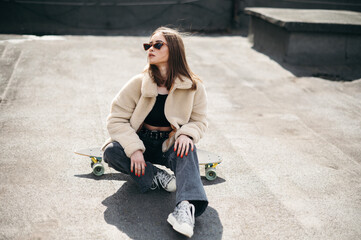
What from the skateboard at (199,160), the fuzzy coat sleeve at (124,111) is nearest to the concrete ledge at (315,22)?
the skateboard at (199,160)

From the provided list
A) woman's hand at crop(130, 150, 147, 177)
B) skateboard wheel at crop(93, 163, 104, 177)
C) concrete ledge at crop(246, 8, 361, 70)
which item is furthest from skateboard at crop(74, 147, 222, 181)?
concrete ledge at crop(246, 8, 361, 70)

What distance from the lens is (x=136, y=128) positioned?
3.15 metres

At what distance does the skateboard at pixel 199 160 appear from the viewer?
340 centimetres

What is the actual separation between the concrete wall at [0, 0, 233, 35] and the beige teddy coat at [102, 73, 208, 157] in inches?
300

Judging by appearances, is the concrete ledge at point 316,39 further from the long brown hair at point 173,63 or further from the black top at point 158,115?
the black top at point 158,115

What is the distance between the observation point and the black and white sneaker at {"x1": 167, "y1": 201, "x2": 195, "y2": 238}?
2.59 metres

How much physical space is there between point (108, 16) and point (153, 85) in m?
8.87

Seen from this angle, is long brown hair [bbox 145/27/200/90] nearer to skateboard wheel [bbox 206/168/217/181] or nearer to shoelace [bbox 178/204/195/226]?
skateboard wheel [bbox 206/168/217/181]

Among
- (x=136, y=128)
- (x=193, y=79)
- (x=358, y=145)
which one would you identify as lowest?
(x=358, y=145)

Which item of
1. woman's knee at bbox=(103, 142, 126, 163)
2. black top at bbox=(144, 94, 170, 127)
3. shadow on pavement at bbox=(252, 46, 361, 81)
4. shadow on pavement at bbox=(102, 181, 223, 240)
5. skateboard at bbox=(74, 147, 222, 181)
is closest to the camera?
shadow on pavement at bbox=(102, 181, 223, 240)

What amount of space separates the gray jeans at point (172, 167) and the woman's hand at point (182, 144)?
0.15ft

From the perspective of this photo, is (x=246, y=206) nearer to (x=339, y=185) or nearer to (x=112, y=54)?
(x=339, y=185)

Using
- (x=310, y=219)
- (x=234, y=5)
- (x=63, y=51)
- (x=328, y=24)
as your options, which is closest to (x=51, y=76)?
(x=63, y=51)

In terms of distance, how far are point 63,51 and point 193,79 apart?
566 centimetres
